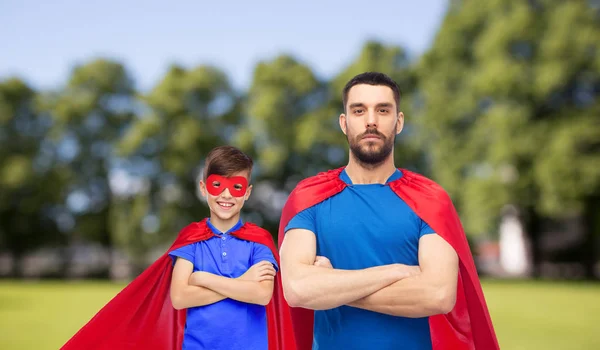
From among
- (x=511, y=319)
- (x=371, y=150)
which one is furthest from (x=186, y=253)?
(x=511, y=319)

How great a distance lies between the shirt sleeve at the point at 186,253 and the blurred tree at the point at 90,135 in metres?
47.4

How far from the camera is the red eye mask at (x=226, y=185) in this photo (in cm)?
403

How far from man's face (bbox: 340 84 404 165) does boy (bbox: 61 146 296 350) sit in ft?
3.04

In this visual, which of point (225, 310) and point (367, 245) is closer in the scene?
point (367, 245)

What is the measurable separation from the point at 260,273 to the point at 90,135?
49.4 m

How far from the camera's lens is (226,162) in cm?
406

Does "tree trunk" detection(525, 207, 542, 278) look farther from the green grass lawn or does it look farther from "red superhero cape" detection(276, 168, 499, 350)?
"red superhero cape" detection(276, 168, 499, 350)

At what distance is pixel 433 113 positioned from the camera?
127 feet

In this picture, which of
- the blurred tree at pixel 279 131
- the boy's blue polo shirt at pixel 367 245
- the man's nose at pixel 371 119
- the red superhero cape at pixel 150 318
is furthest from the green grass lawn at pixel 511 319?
the blurred tree at pixel 279 131

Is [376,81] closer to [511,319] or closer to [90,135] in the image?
[511,319]

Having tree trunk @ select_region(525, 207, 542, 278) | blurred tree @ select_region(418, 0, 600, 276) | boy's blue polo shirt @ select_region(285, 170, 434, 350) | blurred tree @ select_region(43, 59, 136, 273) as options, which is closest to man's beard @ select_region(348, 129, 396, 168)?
boy's blue polo shirt @ select_region(285, 170, 434, 350)

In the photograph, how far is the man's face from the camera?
3.41 meters

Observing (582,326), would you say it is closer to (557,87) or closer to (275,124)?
(557,87)

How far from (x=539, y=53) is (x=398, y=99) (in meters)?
35.0
